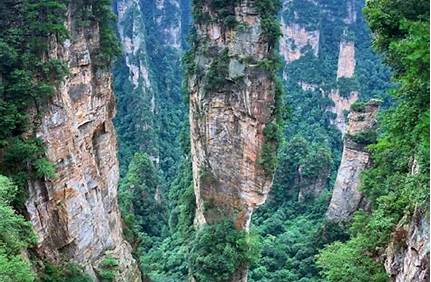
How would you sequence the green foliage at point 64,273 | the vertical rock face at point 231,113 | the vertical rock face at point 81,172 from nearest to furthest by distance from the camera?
the green foliage at point 64,273, the vertical rock face at point 81,172, the vertical rock face at point 231,113

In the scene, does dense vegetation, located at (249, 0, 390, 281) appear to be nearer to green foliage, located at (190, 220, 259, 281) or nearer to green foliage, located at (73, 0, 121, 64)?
green foliage, located at (190, 220, 259, 281)

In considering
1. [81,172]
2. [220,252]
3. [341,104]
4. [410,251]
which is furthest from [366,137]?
[341,104]

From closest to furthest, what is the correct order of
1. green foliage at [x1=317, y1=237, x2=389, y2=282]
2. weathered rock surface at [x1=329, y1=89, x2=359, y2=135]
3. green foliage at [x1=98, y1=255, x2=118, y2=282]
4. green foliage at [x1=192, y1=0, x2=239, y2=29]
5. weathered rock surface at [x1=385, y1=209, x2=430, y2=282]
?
1. weathered rock surface at [x1=385, y1=209, x2=430, y2=282]
2. green foliage at [x1=317, y1=237, x2=389, y2=282]
3. green foliage at [x1=98, y1=255, x2=118, y2=282]
4. green foliage at [x1=192, y1=0, x2=239, y2=29]
5. weathered rock surface at [x1=329, y1=89, x2=359, y2=135]

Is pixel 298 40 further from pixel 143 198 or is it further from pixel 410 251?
pixel 410 251

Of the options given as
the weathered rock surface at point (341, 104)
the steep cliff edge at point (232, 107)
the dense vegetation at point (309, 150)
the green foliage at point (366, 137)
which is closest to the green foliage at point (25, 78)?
the steep cliff edge at point (232, 107)

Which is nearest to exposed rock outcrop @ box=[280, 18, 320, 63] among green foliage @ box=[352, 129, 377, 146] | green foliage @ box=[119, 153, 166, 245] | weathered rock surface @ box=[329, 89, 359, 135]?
weathered rock surface @ box=[329, 89, 359, 135]

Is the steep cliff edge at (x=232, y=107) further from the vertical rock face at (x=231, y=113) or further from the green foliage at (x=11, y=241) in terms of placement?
the green foliage at (x=11, y=241)

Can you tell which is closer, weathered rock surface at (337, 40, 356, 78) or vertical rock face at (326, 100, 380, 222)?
vertical rock face at (326, 100, 380, 222)
